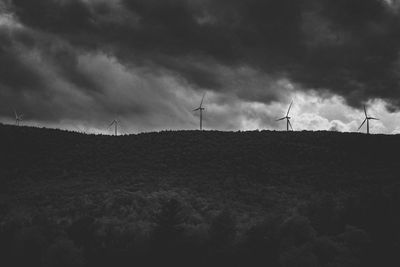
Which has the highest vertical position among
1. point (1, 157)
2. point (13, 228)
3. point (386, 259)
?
point (1, 157)

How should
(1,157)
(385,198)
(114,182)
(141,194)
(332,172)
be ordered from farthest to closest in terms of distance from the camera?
(1,157) → (332,172) → (114,182) → (141,194) → (385,198)

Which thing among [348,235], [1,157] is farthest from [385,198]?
[1,157]

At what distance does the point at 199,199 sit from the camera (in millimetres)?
39250

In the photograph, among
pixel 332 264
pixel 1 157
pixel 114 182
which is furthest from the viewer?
pixel 1 157

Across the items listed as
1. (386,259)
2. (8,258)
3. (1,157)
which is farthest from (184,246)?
(1,157)

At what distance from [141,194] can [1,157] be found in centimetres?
2861

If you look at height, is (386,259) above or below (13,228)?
below

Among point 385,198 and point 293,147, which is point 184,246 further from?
point 293,147

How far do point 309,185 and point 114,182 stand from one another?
73.7ft

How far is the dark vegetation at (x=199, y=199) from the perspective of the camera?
2347 centimetres

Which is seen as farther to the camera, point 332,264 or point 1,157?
point 1,157

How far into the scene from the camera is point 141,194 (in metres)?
39.8

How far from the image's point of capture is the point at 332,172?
2015 inches

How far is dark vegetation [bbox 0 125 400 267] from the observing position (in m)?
23.5
